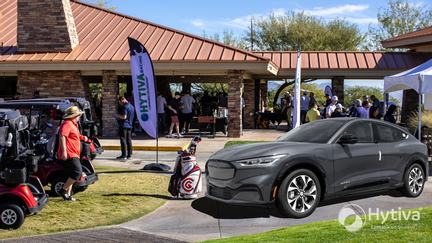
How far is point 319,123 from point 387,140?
3.79 ft

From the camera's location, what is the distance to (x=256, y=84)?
2575 cm

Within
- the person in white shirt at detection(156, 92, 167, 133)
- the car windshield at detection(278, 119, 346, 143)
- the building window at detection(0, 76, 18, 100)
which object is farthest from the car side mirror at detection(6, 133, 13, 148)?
the building window at detection(0, 76, 18, 100)

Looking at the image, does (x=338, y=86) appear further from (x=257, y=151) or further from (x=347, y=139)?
(x=257, y=151)

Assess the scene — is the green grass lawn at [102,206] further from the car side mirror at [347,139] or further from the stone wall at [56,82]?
the stone wall at [56,82]

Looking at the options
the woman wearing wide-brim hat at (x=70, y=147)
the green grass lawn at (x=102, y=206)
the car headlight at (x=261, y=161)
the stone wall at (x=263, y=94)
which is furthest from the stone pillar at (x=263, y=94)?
the car headlight at (x=261, y=161)

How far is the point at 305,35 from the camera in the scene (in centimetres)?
4253

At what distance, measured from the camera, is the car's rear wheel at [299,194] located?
290 inches

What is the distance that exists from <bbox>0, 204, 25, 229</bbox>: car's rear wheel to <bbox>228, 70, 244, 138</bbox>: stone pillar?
12474mm

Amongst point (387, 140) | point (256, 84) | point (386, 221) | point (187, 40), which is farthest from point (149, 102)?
point (256, 84)

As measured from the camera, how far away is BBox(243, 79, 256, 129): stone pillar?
25.1 meters

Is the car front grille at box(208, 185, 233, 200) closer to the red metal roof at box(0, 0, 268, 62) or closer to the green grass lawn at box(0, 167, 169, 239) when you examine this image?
the green grass lawn at box(0, 167, 169, 239)

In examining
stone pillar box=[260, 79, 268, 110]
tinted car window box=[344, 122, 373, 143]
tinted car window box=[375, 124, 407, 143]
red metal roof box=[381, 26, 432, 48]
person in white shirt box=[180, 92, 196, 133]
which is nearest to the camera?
tinted car window box=[344, 122, 373, 143]

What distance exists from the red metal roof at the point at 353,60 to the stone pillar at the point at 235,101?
4.75m

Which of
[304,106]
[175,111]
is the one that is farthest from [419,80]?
[175,111]
